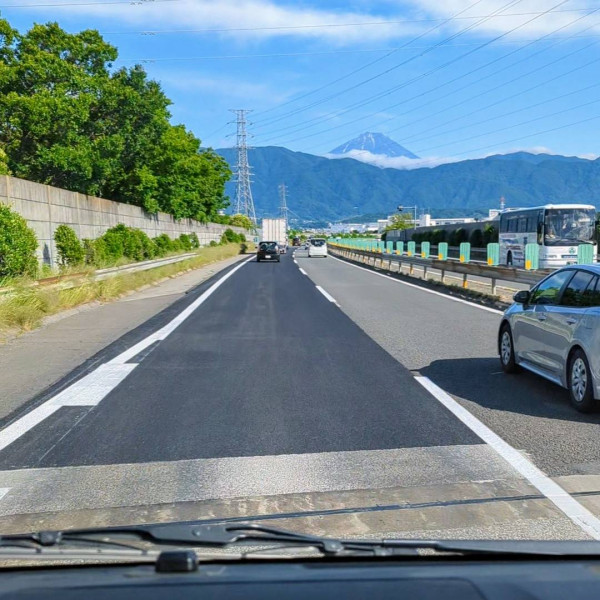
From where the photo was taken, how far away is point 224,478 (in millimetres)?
5574

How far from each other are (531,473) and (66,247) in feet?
67.8

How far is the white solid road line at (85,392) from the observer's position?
23.0 feet

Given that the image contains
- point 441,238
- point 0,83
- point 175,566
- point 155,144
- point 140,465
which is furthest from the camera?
point 441,238

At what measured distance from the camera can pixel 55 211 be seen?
24141 mm

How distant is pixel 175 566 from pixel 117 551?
0.34m

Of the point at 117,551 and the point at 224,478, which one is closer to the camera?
→ the point at 117,551

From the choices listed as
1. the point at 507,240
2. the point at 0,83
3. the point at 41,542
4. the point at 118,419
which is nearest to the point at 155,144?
the point at 0,83

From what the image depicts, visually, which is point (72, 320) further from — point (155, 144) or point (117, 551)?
point (155, 144)

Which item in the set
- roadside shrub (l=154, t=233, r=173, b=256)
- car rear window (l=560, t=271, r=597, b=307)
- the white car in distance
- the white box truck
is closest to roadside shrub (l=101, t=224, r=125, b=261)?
roadside shrub (l=154, t=233, r=173, b=256)

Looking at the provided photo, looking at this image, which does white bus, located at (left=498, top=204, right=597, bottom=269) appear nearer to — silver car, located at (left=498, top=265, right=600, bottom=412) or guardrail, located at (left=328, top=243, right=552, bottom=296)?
guardrail, located at (left=328, top=243, right=552, bottom=296)

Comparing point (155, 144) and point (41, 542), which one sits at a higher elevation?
point (155, 144)

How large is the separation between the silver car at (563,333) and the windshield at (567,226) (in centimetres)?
2583

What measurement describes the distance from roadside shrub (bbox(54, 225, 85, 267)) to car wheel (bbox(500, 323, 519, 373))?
1713 centimetres

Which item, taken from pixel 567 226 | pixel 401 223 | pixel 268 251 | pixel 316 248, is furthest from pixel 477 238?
pixel 401 223
